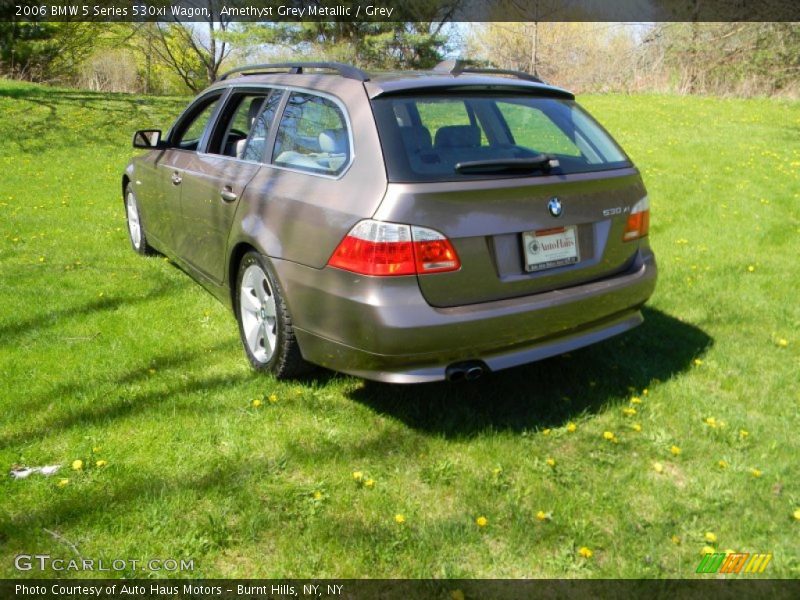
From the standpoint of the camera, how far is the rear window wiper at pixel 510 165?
10.1ft

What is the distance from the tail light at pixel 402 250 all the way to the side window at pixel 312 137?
0.47 metres

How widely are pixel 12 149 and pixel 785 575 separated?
1386cm

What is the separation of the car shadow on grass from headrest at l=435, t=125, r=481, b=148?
1358 mm

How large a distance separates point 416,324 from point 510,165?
34.9 inches

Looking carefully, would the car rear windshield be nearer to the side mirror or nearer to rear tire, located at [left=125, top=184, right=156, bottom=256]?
the side mirror

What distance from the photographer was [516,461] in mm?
3191

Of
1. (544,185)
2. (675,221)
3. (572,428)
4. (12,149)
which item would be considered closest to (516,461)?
(572,428)

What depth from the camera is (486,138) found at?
3.60m

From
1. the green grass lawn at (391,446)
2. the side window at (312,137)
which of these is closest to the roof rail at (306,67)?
the side window at (312,137)

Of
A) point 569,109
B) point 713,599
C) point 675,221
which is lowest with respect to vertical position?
point 713,599

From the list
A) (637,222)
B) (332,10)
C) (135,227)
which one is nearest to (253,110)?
(637,222)

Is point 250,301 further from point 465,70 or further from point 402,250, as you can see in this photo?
point 465,70

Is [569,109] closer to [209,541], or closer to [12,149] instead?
[209,541]
